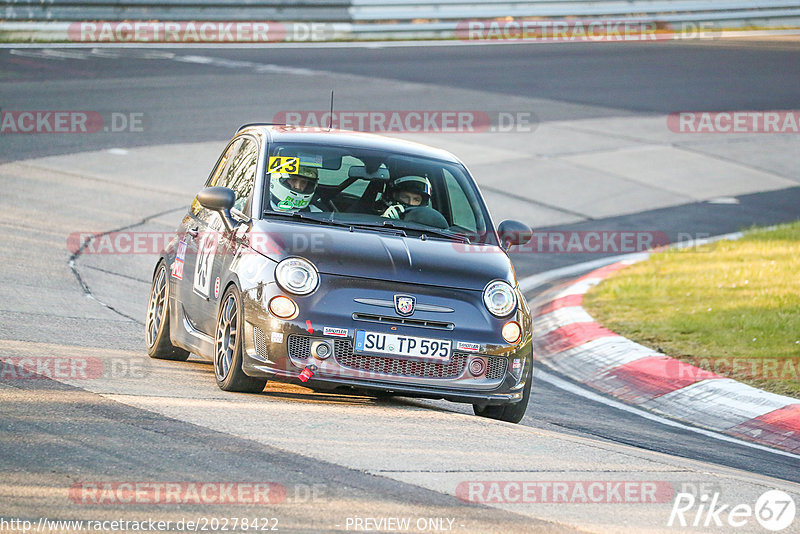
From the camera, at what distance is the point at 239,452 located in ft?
19.4

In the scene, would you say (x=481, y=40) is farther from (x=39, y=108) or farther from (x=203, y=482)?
(x=203, y=482)

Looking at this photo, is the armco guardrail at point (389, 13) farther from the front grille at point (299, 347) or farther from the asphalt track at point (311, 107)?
the front grille at point (299, 347)

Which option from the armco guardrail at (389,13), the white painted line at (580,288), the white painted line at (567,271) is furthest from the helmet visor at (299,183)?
the armco guardrail at (389,13)

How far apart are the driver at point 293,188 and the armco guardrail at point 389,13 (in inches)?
732

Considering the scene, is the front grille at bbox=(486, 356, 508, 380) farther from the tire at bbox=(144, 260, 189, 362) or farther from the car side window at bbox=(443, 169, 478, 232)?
the tire at bbox=(144, 260, 189, 362)

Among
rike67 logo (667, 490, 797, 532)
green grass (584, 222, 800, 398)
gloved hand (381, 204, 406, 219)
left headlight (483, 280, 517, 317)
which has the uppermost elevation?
gloved hand (381, 204, 406, 219)

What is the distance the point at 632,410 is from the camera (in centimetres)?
899

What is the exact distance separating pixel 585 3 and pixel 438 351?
1051 inches

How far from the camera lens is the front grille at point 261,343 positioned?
277 inches

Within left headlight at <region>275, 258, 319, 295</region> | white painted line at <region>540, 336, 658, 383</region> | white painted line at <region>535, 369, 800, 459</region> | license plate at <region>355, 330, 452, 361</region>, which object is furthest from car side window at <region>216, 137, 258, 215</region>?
white painted line at <region>540, 336, 658, 383</region>

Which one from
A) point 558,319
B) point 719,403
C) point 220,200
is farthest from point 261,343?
point 558,319

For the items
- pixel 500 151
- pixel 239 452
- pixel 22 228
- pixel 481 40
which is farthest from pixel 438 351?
pixel 481 40

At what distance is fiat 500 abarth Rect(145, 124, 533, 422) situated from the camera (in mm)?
7020

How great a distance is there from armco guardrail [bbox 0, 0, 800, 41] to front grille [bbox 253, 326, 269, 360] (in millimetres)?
19678
